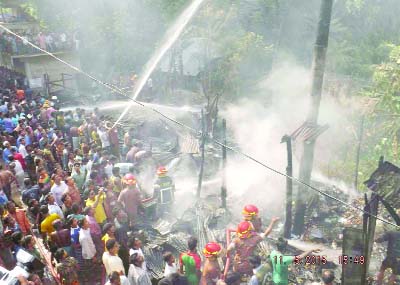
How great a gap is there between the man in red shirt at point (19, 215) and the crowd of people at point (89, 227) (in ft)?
0.05

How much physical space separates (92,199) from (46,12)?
2971 centimetres

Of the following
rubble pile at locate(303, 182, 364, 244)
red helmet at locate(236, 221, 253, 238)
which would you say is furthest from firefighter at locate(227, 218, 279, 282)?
rubble pile at locate(303, 182, 364, 244)

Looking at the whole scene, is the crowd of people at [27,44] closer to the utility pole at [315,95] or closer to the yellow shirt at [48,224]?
the utility pole at [315,95]

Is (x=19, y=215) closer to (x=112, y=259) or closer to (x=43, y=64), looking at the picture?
(x=112, y=259)

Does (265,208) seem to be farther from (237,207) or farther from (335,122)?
(335,122)

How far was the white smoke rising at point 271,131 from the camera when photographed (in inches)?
462

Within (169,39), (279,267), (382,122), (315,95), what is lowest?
(279,267)

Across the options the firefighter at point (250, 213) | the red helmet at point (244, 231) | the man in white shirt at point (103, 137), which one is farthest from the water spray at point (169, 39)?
the red helmet at point (244, 231)

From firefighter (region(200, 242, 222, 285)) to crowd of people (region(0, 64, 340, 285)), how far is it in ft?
0.05

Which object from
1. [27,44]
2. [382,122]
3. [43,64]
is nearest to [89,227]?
[382,122]

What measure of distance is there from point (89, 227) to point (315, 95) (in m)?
5.72

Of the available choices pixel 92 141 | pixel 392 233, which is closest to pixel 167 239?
pixel 392 233

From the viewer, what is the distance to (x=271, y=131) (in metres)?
17.3

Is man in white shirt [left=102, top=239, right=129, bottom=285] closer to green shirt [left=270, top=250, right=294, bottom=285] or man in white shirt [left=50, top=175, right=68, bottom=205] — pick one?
green shirt [left=270, top=250, right=294, bottom=285]
